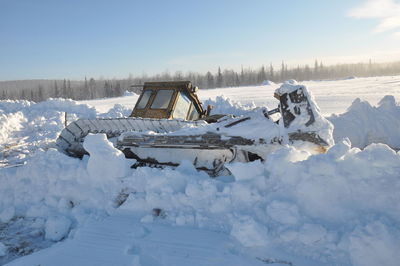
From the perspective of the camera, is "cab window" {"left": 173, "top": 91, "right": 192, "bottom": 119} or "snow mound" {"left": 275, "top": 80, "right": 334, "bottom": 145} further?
"cab window" {"left": 173, "top": 91, "right": 192, "bottom": 119}

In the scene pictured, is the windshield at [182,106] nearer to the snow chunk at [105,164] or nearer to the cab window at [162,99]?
the cab window at [162,99]

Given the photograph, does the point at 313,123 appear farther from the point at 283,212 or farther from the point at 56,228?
the point at 56,228

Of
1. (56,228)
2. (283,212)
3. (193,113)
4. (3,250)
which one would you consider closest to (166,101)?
(193,113)

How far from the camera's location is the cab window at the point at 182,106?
8.12 m

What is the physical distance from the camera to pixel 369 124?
9.36 meters

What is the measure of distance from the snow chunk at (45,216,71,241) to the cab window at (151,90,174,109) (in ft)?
15.2

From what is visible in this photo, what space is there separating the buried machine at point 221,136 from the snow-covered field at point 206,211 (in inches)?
22.9

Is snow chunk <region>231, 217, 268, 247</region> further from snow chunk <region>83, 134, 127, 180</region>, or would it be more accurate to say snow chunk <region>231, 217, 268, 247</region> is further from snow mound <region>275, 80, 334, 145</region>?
snow chunk <region>83, 134, 127, 180</region>

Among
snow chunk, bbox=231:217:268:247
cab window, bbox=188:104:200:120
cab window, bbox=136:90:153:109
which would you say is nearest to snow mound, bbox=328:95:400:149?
cab window, bbox=188:104:200:120

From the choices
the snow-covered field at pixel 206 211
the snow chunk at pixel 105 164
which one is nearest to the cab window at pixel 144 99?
Answer: the snow-covered field at pixel 206 211

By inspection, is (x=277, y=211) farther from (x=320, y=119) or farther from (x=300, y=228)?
(x=320, y=119)

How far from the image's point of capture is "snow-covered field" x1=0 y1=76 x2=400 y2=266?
288 centimetres

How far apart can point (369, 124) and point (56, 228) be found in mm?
8721

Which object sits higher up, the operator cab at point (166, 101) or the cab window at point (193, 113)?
the operator cab at point (166, 101)
